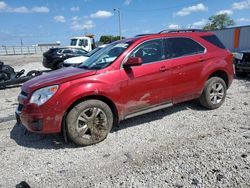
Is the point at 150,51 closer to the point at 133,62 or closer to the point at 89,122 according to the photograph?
the point at 133,62

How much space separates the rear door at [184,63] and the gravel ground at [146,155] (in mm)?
Answer: 594

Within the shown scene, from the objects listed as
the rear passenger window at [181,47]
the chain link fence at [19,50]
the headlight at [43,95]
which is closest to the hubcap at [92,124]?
the headlight at [43,95]

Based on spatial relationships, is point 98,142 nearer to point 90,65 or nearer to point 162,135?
point 162,135

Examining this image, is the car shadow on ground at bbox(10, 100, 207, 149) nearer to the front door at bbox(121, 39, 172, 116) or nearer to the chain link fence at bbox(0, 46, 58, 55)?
the front door at bbox(121, 39, 172, 116)

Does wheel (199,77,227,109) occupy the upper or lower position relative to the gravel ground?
upper

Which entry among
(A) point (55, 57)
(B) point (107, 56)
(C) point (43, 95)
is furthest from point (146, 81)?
(A) point (55, 57)

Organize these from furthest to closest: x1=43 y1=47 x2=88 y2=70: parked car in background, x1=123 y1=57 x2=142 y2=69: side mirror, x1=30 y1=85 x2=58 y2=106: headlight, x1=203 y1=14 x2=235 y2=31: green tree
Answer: x1=203 y1=14 x2=235 y2=31: green tree → x1=43 y1=47 x2=88 y2=70: parked car in background → x1=123 y1=57 x2=142 y2=69: side mirror → x1=30 y1=85 x2=58 y2=106: headlight

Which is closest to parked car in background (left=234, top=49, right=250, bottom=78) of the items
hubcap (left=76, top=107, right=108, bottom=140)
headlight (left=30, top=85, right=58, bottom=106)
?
hubcap (left=76, top=107, right=108, bottom=140)

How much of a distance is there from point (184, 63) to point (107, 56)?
62.1 inches

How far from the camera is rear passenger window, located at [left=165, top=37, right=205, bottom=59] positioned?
16.3ft

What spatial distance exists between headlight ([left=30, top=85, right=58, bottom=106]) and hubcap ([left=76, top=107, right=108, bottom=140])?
0.59m

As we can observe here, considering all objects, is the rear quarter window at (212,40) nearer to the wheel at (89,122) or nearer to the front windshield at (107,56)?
the front windshield at (107,56)

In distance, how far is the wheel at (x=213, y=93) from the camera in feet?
18.0

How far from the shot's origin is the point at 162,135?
4.46 m
